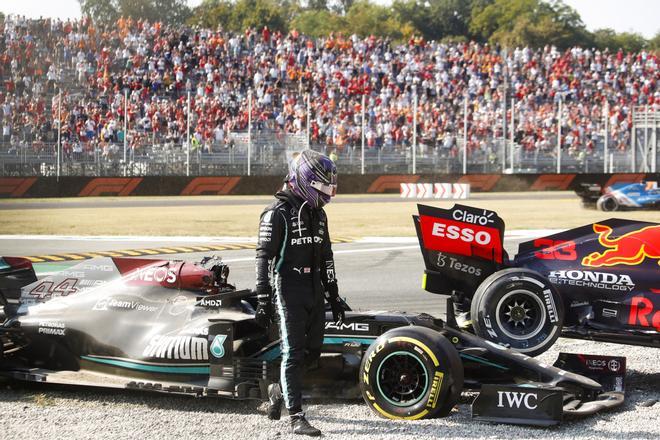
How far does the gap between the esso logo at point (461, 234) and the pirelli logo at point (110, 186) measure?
2240 cm

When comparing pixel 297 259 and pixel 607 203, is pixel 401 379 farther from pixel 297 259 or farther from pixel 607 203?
pixel 607 203

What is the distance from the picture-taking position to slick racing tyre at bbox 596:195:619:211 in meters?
25.3

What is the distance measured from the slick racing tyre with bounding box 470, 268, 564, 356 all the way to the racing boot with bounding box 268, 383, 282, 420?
222cm

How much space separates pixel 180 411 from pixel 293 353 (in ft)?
3.49

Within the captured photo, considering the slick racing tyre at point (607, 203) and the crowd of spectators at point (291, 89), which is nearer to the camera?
the slick racing tyre at point (607, 203)

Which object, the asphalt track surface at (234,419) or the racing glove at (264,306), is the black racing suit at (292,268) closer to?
the racing glove at (264,306)

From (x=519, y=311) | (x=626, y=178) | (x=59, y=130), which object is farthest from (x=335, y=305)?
(x=626, y=178)

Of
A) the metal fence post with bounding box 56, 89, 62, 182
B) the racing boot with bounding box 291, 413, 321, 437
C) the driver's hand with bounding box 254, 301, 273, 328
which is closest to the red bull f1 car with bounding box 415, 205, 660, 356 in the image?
the racing boot with bounding box 291, 413, 321, 437

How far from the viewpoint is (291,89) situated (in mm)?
33250

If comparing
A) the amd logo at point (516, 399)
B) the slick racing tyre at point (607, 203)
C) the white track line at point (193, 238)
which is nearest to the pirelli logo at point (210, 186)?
the white track line at point (193, 238)

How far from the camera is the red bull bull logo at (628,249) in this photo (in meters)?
6.96

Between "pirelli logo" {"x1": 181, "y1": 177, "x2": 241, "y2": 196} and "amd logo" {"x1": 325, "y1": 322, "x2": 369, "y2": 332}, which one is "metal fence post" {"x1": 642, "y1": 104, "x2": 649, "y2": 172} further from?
"amd logo" {"x1": 325, "y1": 322, "x2": 369, "y2": 332}

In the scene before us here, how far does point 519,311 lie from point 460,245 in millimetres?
831

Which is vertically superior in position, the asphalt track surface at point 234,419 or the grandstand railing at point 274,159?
the grandstand railing at point 274,159
